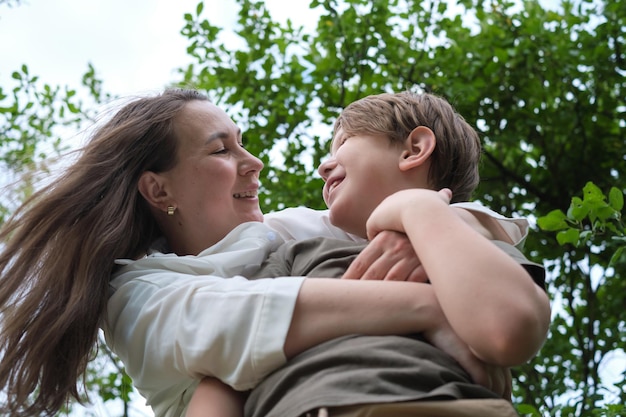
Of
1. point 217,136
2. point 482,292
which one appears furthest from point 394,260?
point 217,136

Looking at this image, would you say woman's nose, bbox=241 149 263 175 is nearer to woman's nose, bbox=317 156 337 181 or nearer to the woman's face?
the woman's face

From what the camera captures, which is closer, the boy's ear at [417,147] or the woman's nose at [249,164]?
the boy's ear at [417,147]

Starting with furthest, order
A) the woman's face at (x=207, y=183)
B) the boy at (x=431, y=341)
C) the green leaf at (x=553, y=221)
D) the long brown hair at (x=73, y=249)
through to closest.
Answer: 1. the green leaf at (x=553, y=221)
2. the woman's face at (x=207, y=183)
3. the long brown hair at (x=73, y=249)
4. the boy at (x=431, y=341)

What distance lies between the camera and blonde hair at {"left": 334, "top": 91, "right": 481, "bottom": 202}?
6.68ft

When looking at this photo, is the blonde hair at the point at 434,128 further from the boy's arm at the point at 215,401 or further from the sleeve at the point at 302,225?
the boy's arm at the point at 215,401

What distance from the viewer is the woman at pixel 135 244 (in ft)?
5.29

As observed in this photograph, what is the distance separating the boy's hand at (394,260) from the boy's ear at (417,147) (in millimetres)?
332

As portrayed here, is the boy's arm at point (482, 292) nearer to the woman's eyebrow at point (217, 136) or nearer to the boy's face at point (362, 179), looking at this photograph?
the boy's face at point (362, 179)

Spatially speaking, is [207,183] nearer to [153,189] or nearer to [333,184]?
[153,189]

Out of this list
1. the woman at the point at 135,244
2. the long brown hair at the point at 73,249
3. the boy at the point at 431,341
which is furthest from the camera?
the long brown hair at the point at 73,249

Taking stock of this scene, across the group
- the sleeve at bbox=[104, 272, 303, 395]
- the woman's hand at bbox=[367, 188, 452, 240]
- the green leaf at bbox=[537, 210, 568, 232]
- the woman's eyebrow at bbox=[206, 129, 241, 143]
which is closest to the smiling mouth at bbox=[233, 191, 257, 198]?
the woman's eyebrow at bbox=[206, 129, 241, 143]

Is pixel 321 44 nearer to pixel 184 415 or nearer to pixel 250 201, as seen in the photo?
pixel 250 201

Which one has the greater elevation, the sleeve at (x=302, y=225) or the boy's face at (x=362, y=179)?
the boy's face at (x=362, y=179)

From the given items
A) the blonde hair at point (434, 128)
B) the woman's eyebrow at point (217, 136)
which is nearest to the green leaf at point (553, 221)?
the blonde hair at point (434, 128)
